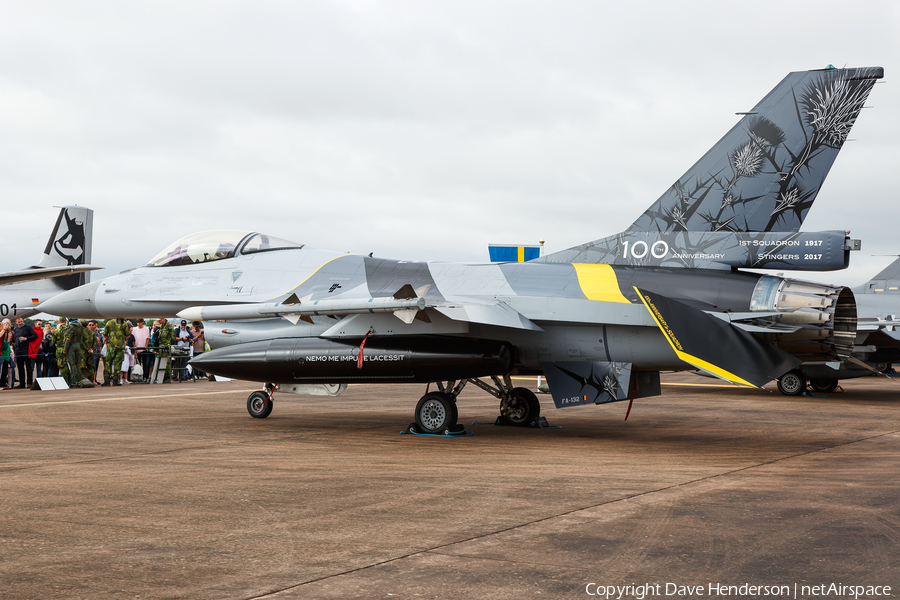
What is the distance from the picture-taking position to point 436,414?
10.6 m

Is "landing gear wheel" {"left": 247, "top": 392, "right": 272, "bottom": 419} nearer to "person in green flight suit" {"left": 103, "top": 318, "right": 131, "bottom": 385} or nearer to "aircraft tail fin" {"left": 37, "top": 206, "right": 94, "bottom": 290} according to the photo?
"person in green flight suit" {"left": 103, "top": 318, "right": 131, "bottom": 385}

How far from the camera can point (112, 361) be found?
20.2m

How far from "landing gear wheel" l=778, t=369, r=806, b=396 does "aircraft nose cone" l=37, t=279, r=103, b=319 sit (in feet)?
49.1

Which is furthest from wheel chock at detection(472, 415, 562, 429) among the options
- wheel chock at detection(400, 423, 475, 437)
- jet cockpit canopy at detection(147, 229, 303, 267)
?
jet cockpit canopy at detection(147, 229, 303, 267)

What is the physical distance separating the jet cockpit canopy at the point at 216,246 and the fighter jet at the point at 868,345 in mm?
10107

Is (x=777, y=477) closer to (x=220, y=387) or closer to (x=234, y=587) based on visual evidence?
(x=234, y=587)

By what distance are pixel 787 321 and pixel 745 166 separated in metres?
2.31

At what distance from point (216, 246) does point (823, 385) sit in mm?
14915

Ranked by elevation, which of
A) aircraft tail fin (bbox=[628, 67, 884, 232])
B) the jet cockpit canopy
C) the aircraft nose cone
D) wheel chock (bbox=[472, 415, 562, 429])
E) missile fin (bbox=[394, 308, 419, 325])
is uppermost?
aircraft tail fin (bbox=[628, 67, 884, 232])

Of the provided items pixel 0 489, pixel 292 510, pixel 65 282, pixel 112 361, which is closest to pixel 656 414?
pixel 292 510

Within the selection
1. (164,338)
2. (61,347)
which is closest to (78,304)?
(61,347)

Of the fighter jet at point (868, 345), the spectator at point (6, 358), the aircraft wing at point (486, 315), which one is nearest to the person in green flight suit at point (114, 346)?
the spectator at point (6, 358)

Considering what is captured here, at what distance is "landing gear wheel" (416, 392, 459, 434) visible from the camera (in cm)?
1053

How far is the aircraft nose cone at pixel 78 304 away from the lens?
42.8ft
